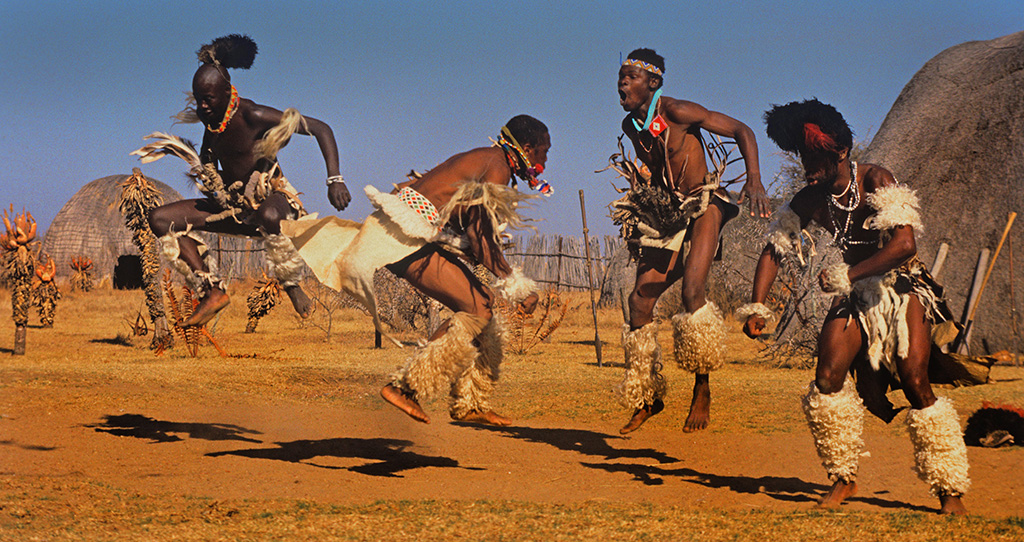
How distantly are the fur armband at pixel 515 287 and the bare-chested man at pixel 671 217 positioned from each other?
935 millimetres

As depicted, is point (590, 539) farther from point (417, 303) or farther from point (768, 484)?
point (417, 303)

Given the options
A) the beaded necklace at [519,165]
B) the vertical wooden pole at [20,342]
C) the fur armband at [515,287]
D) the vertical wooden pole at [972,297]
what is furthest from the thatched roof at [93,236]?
the fur armband at [515,287]

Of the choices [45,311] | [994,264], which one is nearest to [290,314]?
[45,311]

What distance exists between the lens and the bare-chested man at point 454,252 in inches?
175

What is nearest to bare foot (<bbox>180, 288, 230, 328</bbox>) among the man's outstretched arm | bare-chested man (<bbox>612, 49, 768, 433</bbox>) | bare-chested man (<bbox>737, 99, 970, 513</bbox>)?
bare-chested man (<bbox>612, 49, 768, 433</bbox>)

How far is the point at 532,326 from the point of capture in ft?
46.0

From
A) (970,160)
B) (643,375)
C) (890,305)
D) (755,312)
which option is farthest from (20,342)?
(970,160)

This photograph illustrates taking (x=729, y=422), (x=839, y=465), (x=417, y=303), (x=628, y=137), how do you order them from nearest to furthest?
(x=839, y=465) → (x=628, y=137) → (x=729, y=422) → (x=417, y=303)

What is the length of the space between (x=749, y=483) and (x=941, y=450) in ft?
3.23

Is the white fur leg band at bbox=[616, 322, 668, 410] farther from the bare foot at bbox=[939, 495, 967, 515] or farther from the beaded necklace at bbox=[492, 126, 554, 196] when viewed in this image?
the bare foot at bbox=[939, 495, 967, 515]

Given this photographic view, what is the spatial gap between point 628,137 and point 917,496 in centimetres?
269

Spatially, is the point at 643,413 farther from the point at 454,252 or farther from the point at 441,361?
the point at 454,252

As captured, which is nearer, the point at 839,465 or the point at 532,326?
the point at 839,465

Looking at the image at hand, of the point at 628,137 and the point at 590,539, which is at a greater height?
the point at 628,137
